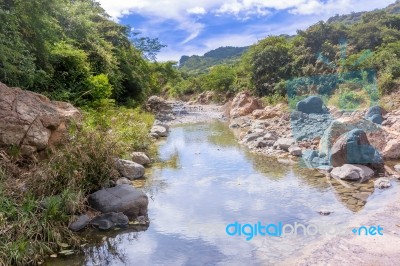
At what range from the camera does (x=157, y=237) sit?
6332mm

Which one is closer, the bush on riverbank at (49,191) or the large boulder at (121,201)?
the bush on riverbank at (49,191)

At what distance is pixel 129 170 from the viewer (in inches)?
376

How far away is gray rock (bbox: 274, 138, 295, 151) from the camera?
1247cm

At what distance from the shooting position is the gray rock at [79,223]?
632cm

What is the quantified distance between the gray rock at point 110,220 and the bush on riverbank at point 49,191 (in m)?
0.35

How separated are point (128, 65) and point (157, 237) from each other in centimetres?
1690

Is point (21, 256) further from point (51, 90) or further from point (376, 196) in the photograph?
point (51, 90)

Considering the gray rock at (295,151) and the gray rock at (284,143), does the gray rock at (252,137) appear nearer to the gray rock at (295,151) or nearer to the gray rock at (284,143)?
the gray rock at (284,143)

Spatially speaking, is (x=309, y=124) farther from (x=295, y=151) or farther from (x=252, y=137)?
(x=295, y=151)

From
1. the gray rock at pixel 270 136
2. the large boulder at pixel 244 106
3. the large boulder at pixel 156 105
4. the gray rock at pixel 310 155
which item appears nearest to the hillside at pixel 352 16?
the large boulder at pixel 156 105

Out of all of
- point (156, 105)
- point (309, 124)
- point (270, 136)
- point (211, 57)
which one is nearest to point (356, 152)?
point (270, 136)

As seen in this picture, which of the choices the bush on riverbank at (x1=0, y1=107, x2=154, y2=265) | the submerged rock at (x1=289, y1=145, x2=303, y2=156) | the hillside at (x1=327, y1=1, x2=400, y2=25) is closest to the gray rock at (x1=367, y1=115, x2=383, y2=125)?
the submerged rock at (x1=289, y1=145, x2=303, y2=156)

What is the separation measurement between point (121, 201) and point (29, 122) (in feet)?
7.48

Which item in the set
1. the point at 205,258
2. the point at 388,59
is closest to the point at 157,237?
the point at 205,258
